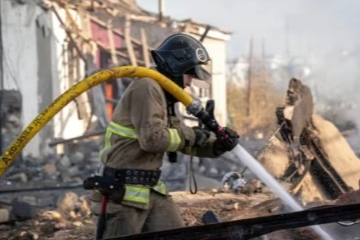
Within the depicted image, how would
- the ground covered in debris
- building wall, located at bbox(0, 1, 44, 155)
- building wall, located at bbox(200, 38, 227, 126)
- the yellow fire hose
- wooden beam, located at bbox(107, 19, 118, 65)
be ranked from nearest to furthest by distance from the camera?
the yellow fire hose, the ground covered in debris, building wall, located at bbox(0, 1, 44, 155), wooden beam, located at bbox(107, 19, 118, 65), building wall, located at bbox(200, 38, 227, 126)

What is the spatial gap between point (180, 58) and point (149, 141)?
50 centimetres

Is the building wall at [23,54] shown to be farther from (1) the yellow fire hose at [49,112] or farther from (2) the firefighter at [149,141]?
(1) the yellow fire hose at [49,112]

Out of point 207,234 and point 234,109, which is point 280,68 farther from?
point 207,234

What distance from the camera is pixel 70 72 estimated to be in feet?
62.1

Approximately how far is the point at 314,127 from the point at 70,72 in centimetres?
1303

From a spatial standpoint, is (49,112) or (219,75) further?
(219,75)

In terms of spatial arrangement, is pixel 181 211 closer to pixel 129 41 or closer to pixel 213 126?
pixel 213 126

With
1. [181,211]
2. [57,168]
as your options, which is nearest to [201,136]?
[181,211]

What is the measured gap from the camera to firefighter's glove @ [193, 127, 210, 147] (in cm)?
392

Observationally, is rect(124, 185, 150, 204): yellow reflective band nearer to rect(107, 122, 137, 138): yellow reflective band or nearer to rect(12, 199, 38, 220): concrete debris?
rect(107, 122, 137, 138): yellow reflective band

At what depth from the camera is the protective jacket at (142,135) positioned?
12.1 feet

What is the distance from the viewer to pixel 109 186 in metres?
3.82

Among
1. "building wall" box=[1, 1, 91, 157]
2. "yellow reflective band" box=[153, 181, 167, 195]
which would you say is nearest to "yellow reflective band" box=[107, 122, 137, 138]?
"yellow reflective band" box=[153, 181, 167, 195]

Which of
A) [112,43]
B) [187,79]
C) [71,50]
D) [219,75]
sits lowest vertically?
[187,79]
